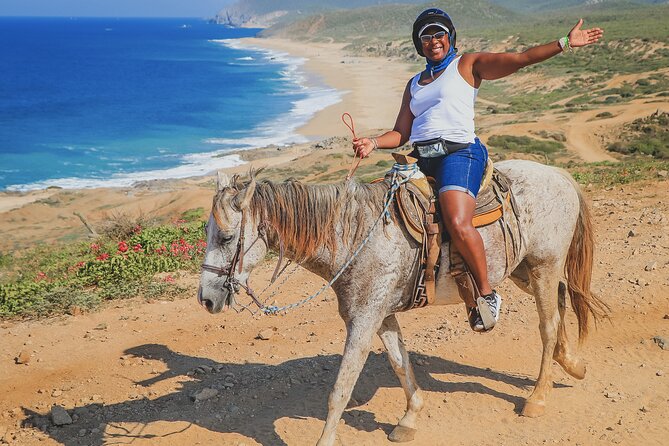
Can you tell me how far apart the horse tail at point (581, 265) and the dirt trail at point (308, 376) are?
0.66 metres

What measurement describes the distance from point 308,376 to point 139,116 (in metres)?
57.1

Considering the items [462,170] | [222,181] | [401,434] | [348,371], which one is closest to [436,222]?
[462,170]

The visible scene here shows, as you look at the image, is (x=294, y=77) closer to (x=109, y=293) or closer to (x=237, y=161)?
(x=237, y=161)

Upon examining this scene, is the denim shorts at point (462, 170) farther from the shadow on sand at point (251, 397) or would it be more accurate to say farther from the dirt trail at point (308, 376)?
the shadow on sand at point (251, 397)

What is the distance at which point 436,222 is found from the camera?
483cm

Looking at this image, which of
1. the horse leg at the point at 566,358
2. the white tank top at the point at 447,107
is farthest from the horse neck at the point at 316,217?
the horse leg at the point at 566,358

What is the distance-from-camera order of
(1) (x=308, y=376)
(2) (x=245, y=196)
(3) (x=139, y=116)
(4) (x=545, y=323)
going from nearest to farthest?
(2) (x=245, y=196) < (4) (x=545, y=323) < (1) (x=308, y=376) < (3) (x=139, y=116)

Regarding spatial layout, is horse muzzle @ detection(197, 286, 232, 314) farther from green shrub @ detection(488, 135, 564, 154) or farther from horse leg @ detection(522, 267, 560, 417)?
green shrub @ detection(488, 135, 564, 154)

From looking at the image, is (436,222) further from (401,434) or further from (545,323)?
(401,434)

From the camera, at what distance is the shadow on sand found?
5477 millimetres

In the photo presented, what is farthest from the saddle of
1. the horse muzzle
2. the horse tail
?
the horse muzzle

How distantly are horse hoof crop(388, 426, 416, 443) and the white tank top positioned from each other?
2459 mm

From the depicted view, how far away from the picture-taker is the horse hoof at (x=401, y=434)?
529cm

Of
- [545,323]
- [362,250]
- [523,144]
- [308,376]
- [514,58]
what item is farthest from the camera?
[523,144]
